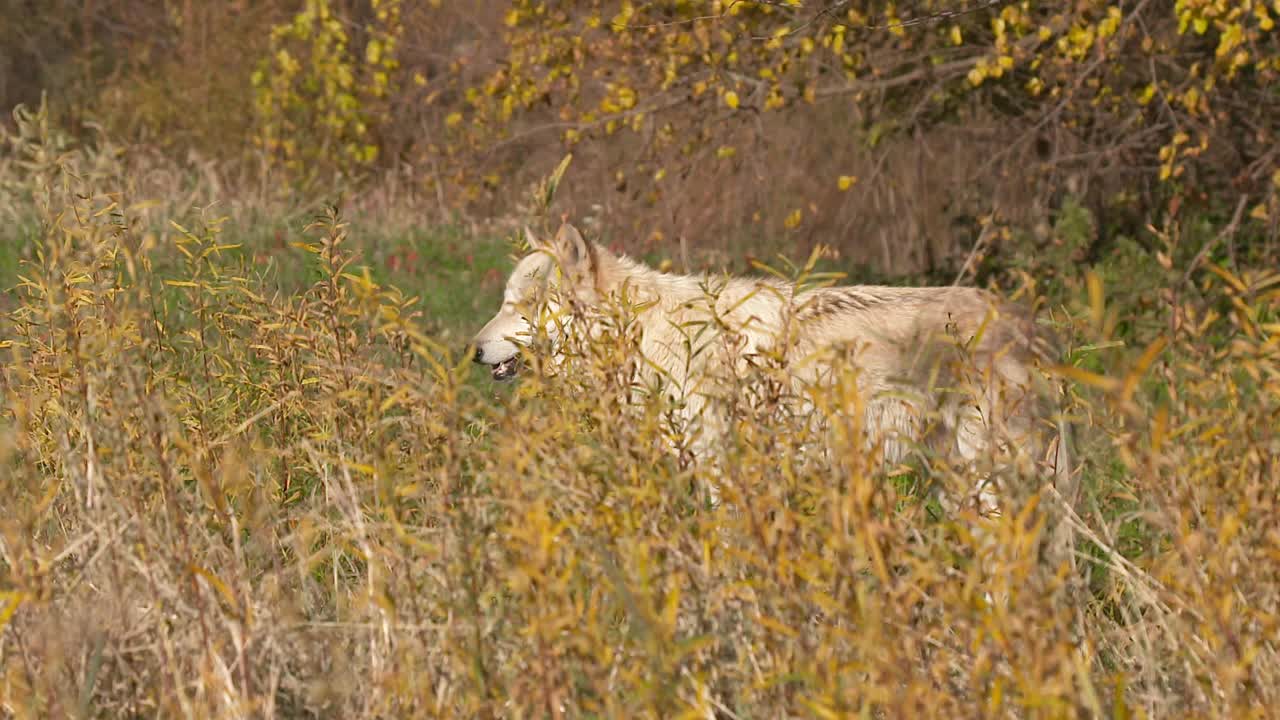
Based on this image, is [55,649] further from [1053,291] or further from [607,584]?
[1053,291]

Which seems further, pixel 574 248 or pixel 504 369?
pixel 504 369

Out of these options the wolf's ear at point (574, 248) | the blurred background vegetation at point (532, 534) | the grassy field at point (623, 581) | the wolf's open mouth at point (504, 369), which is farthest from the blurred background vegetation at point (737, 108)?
the grassy field at point (623, 581)

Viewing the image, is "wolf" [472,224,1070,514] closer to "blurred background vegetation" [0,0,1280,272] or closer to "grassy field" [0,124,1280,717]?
"blurred background vegetation" [0,0,1280,272]

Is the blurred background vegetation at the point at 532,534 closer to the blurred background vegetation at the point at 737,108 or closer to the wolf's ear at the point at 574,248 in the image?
the blurred background vegetation at the point at 737,108

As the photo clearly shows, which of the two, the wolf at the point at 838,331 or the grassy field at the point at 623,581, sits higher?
the grassy field at the point at 623,581

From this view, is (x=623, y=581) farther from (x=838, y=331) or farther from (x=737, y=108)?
(x=737, y=108)

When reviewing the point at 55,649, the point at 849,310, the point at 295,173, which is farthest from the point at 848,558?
the point at 295,173

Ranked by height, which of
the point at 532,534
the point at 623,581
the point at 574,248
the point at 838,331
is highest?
the point at 532,534

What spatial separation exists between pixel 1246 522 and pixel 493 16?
1514cm

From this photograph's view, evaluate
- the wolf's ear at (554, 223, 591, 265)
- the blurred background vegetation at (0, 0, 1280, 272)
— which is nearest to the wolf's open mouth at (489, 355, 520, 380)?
the wolf's ear at (554, 223, 591, 265)

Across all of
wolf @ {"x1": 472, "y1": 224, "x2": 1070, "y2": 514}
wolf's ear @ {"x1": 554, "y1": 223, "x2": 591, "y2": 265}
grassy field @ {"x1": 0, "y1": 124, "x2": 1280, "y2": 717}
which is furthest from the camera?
wolf's ear @ {"x1": 554, "y1": 223, "x2": 591, "y2": 265}

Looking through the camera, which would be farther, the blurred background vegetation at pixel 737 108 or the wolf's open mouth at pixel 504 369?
the blurred background vegetation at pixel 737 108

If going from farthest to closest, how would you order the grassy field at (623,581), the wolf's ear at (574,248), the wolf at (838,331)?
the wolf's ear at (574,248) < the wolf at (838,331) < the grassy field at (623,581)

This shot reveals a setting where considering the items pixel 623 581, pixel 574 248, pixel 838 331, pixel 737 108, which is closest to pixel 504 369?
pixel 574 248
